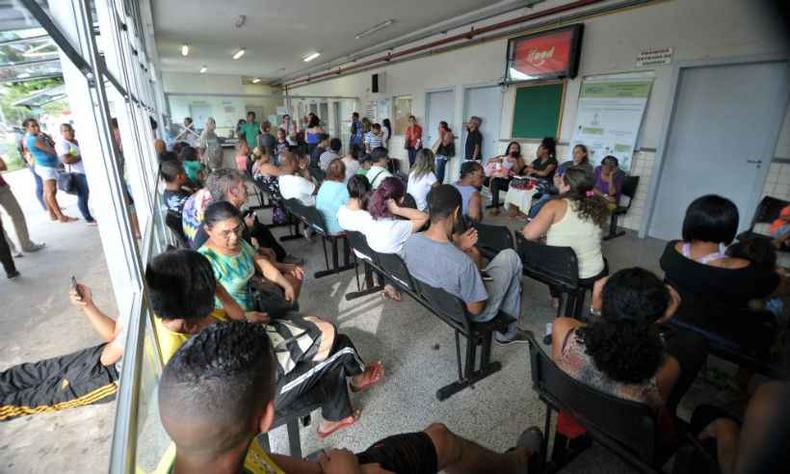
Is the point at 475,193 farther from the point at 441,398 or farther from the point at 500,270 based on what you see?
the point at 441,398

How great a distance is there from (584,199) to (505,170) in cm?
348

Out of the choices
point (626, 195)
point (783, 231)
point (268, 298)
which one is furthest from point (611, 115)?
point (268, 298)

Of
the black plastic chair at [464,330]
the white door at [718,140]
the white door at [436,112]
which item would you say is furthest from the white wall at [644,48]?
the black plastic chair at [464,330]

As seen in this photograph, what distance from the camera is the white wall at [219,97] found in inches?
401

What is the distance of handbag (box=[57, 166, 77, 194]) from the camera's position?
3.41m

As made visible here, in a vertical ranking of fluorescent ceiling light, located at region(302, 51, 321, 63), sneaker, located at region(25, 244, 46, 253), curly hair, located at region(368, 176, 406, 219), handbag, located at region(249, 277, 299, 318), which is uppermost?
fluorescent ceiling light, located at region(302, 51, 321, 63)

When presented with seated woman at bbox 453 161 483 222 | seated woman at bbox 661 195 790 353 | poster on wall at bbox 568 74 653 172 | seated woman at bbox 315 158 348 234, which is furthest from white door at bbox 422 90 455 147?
seated woman at bbox 661 195 790 353

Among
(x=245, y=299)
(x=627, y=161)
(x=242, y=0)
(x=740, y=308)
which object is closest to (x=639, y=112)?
(x=627, y=161)

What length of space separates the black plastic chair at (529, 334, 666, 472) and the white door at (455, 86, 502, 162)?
560cm

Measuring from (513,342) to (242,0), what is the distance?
5.96m

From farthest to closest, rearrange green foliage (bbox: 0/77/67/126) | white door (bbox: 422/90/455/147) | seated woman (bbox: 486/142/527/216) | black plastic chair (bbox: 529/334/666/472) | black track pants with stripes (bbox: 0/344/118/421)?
white door (bbox: 422/90/455/147)
seated woman (bbox: 486/142/527/216)
black track pants with stripes (bbox: 0/344/118/421)
black plastic chair (bbox: 529/334/666/472)
green foliage (bbox: 0/77/67/126)

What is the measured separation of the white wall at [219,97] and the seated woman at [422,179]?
5.88m

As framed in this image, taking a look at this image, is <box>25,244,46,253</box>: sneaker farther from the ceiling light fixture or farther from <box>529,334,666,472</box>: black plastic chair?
the ceiling light fixture

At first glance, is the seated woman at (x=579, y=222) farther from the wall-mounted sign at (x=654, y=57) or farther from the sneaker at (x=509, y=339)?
the wall-mounted sign at (x=654, y=57)
